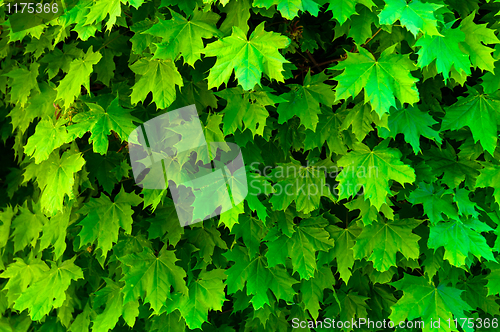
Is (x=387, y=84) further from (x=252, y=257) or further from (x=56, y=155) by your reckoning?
(x=56, y=155)

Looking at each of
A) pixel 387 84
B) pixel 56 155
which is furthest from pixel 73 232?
pixel 387 84

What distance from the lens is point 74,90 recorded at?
2133 mm

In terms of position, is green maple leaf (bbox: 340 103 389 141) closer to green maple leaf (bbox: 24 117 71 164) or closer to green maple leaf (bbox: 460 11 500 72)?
green maple leaf (bbox: 460 11 500 72)

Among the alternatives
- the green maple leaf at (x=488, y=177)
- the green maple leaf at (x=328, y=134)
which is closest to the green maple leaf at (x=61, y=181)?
the green maple leaf at (x=328, y=134)

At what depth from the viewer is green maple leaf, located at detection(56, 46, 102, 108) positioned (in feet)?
6.93

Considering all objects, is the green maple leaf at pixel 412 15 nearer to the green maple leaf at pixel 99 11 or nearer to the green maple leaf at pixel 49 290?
the green maple leaf at pixel 99 11

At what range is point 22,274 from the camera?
9.07 ft

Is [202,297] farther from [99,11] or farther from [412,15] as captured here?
[412,15]

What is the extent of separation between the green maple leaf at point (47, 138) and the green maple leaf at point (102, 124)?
0.43 feet

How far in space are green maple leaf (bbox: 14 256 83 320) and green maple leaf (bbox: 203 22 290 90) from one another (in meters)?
1.63

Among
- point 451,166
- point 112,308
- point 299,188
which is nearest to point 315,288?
point 299,188

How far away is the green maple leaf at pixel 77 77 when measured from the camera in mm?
2112

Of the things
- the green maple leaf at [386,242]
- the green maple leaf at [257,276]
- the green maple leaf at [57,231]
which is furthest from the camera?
the green maple leaf at [57,231]

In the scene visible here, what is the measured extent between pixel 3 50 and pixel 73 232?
1454 millimetres
